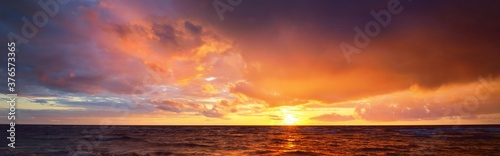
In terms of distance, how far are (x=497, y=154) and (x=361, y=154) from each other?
40.8 feet

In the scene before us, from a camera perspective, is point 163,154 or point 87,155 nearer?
point 87,155

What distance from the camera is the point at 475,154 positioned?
32094 millimetres

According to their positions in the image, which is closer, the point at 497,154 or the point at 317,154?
the point at 497,154

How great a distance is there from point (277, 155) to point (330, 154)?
5406mm

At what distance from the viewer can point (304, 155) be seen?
106 feet

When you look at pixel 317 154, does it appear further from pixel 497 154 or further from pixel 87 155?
pixel 87 155

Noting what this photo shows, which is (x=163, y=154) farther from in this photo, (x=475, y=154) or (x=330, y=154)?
(x=475, y=154)

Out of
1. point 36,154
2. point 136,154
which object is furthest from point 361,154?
point 36,154

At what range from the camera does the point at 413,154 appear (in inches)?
1272

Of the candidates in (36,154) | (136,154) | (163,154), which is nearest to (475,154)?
(163,154)

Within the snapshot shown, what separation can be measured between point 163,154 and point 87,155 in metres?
6.81

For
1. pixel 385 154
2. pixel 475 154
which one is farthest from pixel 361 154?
pixel 475 154

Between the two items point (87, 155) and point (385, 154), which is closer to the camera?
point (87, 155)

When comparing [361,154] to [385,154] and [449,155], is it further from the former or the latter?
[449,155]
